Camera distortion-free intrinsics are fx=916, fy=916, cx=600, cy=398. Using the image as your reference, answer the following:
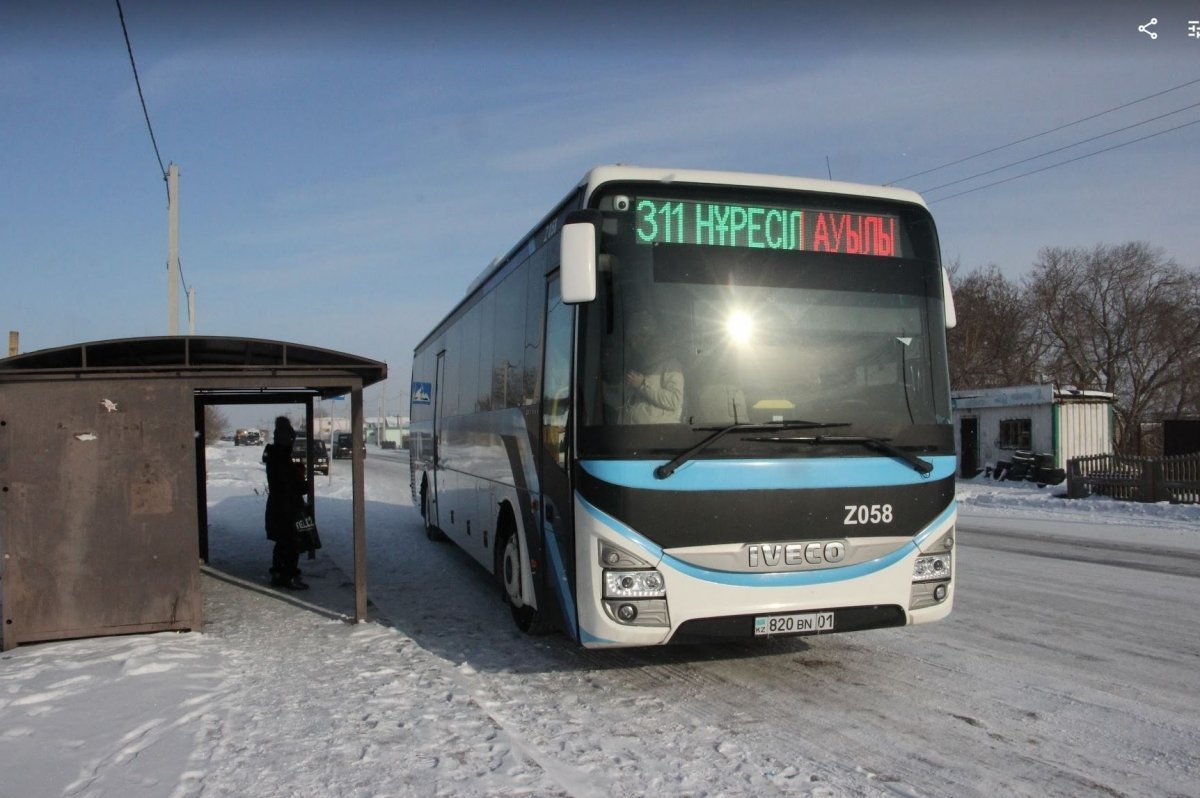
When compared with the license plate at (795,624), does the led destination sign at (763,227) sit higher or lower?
higher

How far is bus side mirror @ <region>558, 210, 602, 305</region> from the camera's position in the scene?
5484 millimetres

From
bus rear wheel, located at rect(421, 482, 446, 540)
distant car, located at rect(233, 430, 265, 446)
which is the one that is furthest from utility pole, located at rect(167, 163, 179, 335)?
distant car, located at rect(233, 430, 265, 446)

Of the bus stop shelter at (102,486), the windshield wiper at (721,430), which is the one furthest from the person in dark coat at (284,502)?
the windshield wiper at (721,430)

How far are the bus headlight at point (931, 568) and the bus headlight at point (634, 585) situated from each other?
1.77m

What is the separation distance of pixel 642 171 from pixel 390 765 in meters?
3.86

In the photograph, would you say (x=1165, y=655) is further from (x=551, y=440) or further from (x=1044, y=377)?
(x=1044, y=377)

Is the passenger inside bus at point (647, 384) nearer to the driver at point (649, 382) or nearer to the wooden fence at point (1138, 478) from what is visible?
the driver at point (649, 382)

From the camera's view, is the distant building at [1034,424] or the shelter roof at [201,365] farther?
the distant building at [1034,424]

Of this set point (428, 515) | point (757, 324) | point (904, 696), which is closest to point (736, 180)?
point (757, 324)

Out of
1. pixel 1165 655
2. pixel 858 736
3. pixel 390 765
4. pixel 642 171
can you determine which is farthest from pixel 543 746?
pixel 1165 655

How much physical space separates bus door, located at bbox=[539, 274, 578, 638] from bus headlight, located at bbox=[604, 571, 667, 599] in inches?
15.1

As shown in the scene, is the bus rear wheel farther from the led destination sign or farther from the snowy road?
the led destination sign

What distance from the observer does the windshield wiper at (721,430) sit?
553 centimetres

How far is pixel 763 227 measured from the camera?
20.0ft
